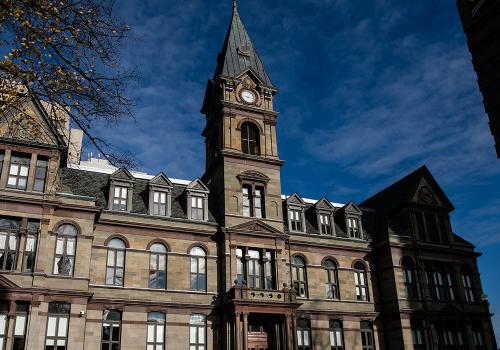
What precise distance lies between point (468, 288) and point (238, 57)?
26.9 metres

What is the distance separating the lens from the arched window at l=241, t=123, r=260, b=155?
40.0m

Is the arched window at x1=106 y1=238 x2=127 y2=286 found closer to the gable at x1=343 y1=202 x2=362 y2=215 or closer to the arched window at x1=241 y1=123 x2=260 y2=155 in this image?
A: the arched window at x1=241 y1=123 x2=260 y2=155

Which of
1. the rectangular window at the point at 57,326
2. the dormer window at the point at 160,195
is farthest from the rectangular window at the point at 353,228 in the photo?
the rectangular window at the point at 57,326

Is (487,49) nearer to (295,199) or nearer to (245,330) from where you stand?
(295,199)

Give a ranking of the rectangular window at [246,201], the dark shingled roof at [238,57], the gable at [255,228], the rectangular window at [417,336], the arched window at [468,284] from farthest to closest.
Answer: the arched window at [468,284] < the dark shingled roof at [238,57] < the rectangular window at [417,336] < the rectangular window at [246,201] < the gable at [255,228]

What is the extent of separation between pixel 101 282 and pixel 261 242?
11.0 meters

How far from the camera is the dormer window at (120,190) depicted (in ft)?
113

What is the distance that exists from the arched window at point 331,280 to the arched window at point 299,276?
1.89 metres

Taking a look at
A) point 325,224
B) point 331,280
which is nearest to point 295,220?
point 325,224

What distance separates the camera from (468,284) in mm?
42938

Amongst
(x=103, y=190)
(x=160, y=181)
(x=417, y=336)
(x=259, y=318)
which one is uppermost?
(x=160, y=181)

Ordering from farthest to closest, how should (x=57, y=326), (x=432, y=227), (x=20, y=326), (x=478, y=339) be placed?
1. (x=432, y=227)
2. (x=478, y=339)
3. (x=57, y=326)
4. (x=20, y=326)

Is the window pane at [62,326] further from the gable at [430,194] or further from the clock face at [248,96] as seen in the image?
the gable at [430,194]

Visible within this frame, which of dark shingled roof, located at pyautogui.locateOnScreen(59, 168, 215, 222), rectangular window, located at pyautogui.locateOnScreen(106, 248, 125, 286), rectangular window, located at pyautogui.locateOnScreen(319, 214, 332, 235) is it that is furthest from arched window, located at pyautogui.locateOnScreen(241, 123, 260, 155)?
rectangular window, located at pyautogui.locateOnScreen(106, 248, 125, 286)
